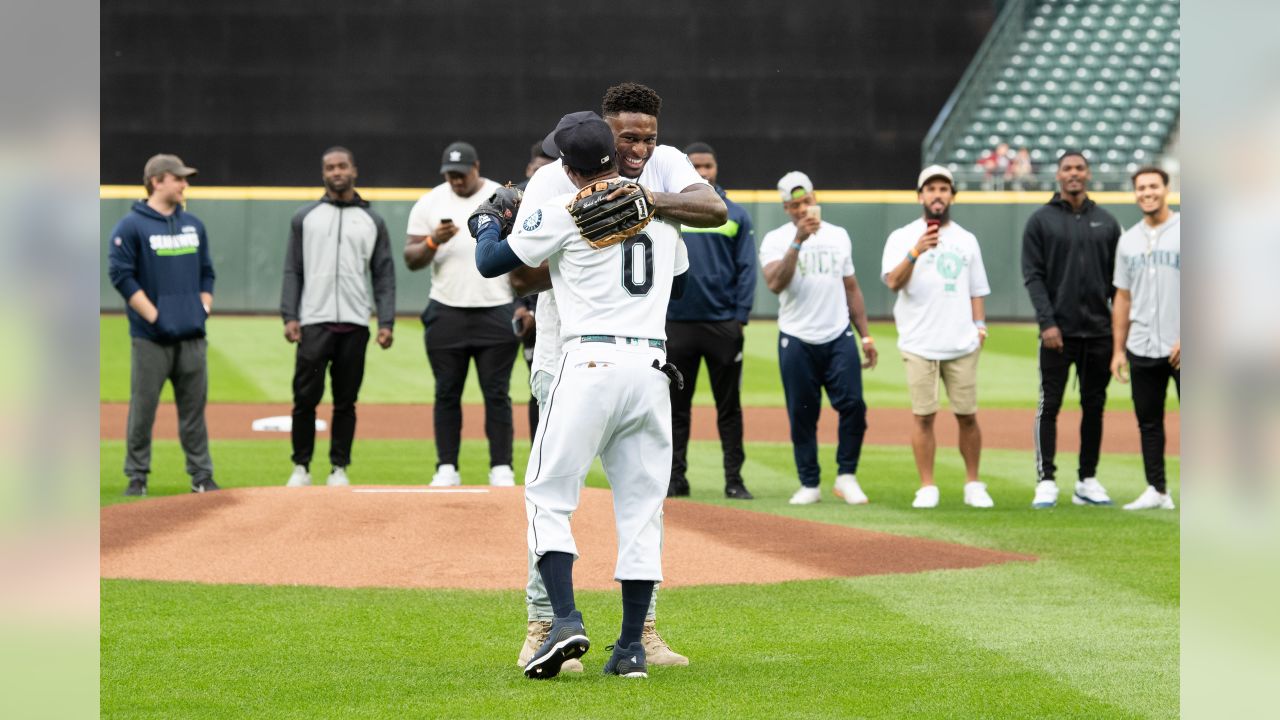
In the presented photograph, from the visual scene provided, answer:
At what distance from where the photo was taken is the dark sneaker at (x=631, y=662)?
16.2 feet

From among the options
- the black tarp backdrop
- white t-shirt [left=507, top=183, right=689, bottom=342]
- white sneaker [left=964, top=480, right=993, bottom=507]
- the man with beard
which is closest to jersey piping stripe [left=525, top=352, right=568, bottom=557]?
white t-shirt [left=507, top=183, right=689, bottom=342]

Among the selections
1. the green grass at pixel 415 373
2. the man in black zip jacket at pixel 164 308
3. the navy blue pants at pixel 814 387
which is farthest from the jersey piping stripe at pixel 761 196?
the navy blue pants at pixel 814 387

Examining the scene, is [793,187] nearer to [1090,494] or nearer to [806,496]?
[806,496]

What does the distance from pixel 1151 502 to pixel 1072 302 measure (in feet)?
4.38

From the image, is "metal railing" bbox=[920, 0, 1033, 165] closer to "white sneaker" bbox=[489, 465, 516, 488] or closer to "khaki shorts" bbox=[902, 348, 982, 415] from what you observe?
"khaki shorts" bbox=[902, 348, 982, 415]

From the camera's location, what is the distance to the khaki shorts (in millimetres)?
9406

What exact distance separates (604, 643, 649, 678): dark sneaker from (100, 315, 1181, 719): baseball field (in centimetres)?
6

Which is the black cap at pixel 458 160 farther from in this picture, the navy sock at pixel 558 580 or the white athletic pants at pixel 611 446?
the navy sock at pixel 558 580
